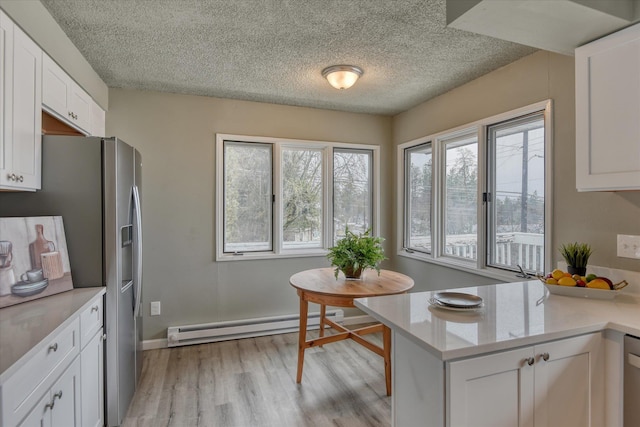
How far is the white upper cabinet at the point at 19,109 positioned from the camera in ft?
5.13

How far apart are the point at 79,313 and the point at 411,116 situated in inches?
135

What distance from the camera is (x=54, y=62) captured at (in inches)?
80.8

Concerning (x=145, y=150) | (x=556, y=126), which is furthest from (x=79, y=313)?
(x=556, y=126)

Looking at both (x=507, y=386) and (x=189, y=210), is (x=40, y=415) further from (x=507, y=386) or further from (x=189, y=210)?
(x=189, y=210)

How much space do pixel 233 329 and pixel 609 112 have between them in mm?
3328

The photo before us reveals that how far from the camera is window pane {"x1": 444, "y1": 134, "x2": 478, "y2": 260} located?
304 centimetres

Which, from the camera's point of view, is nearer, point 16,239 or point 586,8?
point 586,8

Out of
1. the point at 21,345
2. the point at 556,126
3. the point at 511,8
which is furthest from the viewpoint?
the point at 556,126

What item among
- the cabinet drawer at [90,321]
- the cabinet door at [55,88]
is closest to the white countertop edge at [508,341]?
the cabinet drawer at [90,321]

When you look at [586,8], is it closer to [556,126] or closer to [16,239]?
[556,126]

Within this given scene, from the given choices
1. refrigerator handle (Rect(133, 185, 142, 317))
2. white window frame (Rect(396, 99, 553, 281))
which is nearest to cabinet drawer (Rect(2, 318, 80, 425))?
refrigerator handle (Rect(133, 185, 142, 317))

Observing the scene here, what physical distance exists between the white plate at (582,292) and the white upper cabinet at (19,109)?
2.80 meters

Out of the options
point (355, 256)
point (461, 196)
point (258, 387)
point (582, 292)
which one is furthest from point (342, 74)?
point (258, 387)

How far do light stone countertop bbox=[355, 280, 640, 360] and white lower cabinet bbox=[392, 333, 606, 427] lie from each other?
0.17ft
